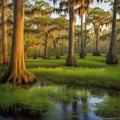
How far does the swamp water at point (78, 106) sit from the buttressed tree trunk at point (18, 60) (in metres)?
3.44

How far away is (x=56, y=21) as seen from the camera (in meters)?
49.2

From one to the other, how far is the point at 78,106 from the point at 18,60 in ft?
25.0

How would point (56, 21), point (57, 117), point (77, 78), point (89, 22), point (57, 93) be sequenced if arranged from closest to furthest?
point (57, 117), point (57, 93), point (77, 78), point (56, 21), point (89, 22)

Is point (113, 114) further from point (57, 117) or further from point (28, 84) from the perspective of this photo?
point (28, 84)

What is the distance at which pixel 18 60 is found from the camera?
1755 centimetres

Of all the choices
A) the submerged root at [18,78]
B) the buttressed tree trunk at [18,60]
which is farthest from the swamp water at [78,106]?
the buttressed tree trunk at [18,60]

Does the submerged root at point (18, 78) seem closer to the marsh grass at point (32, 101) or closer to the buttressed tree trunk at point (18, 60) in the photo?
the buttressed tree trunk at point (18, 60)

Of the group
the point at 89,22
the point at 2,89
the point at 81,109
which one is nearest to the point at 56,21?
the point at 89,22

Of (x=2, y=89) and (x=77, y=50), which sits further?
(x=77, y=50)

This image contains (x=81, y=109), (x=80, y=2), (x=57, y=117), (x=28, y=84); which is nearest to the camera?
(x=57, y=117)

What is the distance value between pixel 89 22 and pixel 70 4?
92.9ft

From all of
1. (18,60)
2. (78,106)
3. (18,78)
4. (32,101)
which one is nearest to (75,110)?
(78,106)

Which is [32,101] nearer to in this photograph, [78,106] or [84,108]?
[78,106]

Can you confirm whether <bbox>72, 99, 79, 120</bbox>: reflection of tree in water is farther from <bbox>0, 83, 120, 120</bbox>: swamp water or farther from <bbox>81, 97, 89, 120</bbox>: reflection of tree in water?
<bbox>81, 97, 89, 120</bbox>: reflection of tree in water
